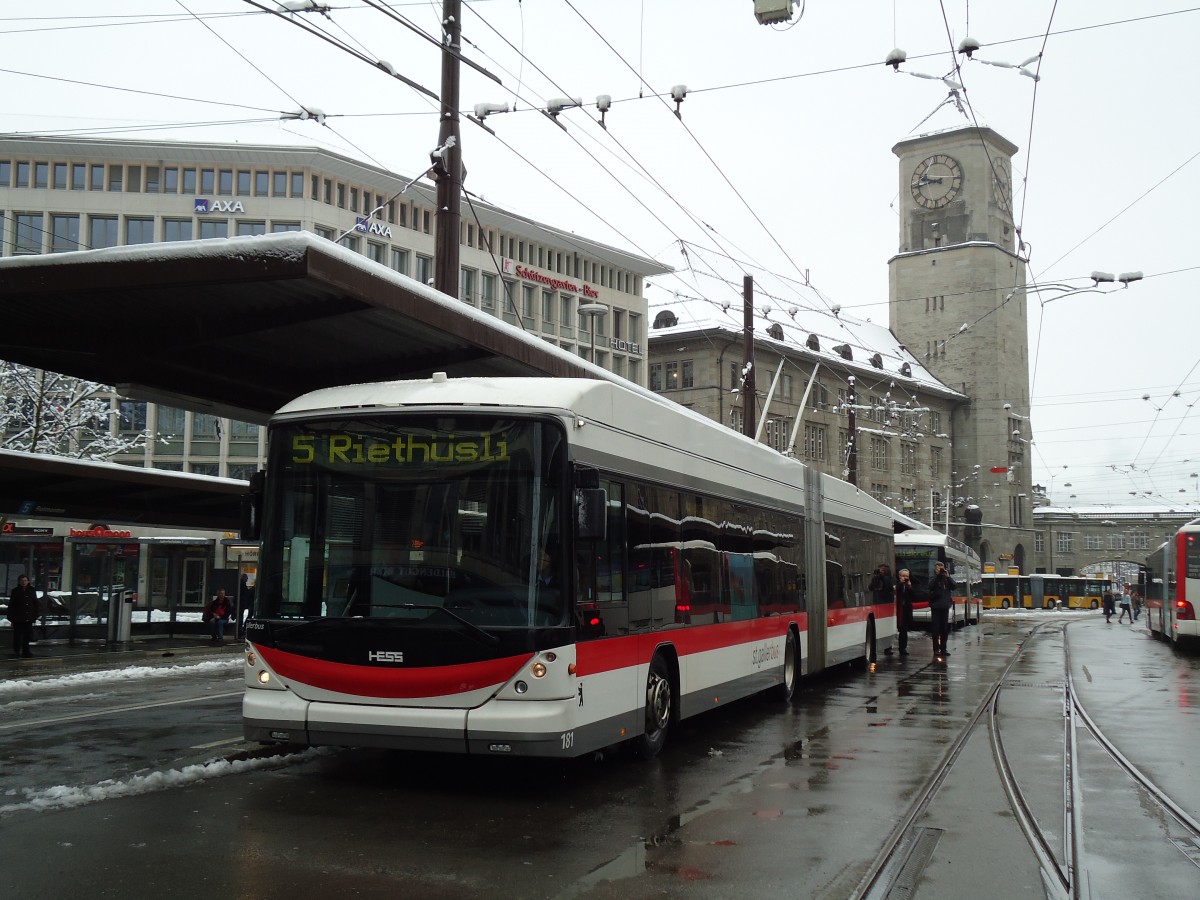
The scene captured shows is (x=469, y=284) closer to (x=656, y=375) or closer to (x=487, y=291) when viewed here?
(x=487, y=291)

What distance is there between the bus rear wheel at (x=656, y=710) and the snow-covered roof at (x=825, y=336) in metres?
57.4

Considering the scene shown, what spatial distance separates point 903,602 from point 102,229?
49.2m

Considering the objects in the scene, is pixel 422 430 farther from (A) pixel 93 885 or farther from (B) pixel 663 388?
(B) pixel 663 388

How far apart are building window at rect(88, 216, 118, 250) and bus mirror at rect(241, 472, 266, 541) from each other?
187 feet

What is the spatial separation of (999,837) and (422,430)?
15.0 ft

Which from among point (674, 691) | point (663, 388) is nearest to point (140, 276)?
point (674, 691)

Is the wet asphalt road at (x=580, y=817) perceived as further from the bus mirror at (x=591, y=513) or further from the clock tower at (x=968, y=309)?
the clock tower at (x=968, y=309)

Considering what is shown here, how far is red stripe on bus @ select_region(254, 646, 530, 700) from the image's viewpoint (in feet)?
27.0

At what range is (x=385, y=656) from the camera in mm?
8367

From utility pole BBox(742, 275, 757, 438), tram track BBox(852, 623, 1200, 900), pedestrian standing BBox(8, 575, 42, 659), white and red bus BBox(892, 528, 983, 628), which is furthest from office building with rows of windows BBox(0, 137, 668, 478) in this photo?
tram track BBox(852, 623, 1200, 900)

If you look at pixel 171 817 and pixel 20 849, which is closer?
pixel 20 849

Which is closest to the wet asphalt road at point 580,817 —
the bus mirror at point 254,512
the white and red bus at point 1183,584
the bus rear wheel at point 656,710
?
the bus rear wheel at point 656,710

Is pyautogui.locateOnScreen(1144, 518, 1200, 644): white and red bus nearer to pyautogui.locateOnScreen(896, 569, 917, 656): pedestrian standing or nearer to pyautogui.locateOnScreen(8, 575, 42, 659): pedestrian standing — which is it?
pyautogui.locateOnScreen(896, 569, 917, 656): pedestrian standing

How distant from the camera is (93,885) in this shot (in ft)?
19.9
